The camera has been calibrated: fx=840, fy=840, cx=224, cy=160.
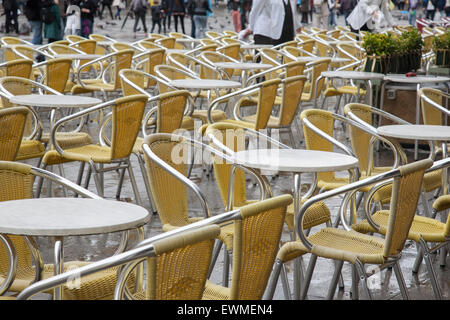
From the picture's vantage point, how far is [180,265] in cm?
226

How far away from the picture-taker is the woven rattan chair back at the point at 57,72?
7.70 m

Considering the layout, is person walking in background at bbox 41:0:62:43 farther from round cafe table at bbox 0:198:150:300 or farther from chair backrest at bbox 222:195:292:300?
chair backrest at bbox 222:195:292:300

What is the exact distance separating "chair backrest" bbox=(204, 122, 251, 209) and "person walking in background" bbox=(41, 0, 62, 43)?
366 inches

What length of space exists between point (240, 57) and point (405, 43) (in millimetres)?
3862

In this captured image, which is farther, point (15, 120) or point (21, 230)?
point (15, 120)

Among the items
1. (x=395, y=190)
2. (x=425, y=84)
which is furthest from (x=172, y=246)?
(x=425, y=84)

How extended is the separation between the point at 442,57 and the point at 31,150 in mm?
5027

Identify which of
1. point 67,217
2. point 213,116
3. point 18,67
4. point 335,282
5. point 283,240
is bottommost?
point 283,240

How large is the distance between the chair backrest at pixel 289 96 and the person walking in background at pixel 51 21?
734 centimetres

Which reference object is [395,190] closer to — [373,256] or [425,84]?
[373,256]

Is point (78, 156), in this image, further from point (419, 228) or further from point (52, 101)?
point (419, 228)

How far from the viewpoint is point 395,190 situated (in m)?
3.30

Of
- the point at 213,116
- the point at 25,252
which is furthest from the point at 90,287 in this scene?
the point at 213,116

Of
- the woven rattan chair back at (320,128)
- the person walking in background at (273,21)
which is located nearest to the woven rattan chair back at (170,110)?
the woven rattan chair back at (320,128)
